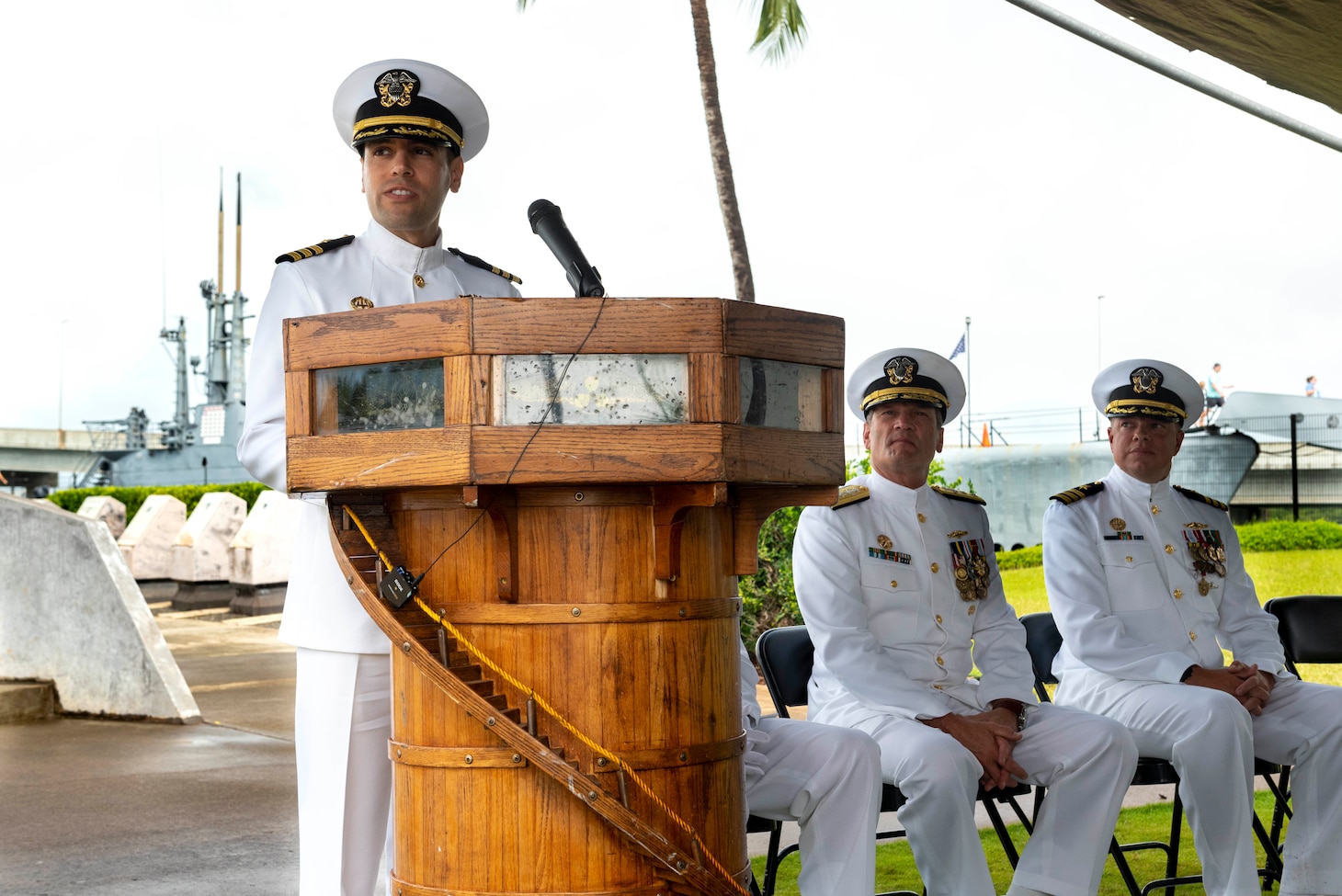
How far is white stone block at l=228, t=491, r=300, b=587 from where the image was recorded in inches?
656

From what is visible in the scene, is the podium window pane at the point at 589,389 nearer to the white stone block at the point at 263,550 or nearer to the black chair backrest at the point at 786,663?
the black chair backrest at the point at 786,663

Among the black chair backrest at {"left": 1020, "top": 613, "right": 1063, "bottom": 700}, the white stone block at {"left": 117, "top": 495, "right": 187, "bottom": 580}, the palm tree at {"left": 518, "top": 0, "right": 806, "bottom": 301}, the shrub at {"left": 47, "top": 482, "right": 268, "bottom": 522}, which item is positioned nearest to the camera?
the black chair backrest at {"left": 1020, "top": 613, "right": 1063, "bottom": 700}

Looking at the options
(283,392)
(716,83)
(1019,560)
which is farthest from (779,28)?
(283,392)

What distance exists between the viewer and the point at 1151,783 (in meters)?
3.92

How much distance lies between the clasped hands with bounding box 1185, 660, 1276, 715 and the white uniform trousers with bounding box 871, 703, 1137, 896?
0.75 meters

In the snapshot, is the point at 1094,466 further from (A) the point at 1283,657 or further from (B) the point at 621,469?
(B) the point at 621,469

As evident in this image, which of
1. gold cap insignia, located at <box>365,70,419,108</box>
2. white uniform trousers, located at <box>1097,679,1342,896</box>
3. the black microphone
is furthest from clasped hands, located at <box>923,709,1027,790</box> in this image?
gold cap insignia, located at <box>365,70,419,108</box>

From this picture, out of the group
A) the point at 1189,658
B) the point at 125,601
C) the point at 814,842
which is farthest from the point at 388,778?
the point at 125,601

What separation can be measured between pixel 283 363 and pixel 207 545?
17.0 meters

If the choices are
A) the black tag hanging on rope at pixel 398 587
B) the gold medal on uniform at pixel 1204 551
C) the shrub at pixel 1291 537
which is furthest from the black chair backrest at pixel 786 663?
the shrub at pixel 1291 537

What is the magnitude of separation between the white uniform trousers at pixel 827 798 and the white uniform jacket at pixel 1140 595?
64.9 inches

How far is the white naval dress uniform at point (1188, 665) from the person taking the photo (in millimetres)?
3840

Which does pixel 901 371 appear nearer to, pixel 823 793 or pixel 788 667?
pixel 788 667

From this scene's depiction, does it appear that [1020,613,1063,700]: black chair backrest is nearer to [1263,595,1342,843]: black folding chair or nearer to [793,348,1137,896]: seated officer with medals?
[793,348,1137,896]: seated officer with medals
